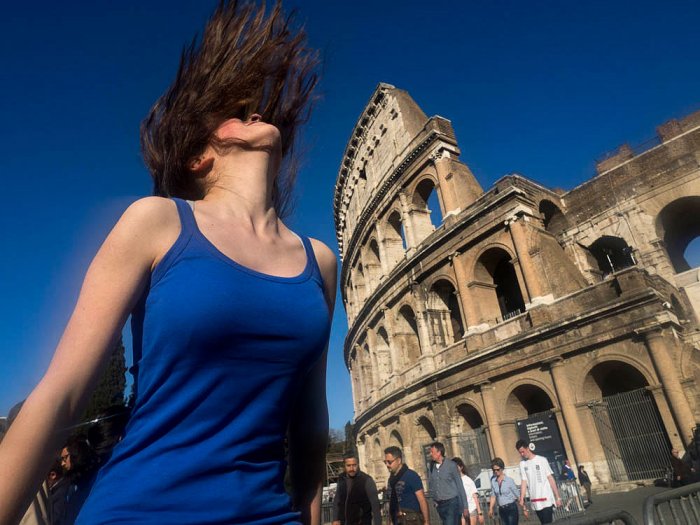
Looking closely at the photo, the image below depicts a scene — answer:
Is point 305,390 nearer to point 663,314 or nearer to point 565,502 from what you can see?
point 565,502

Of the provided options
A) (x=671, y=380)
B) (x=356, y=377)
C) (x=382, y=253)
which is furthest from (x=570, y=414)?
(x=356, y=377)

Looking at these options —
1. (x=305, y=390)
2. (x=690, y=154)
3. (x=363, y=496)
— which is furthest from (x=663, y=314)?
(x=305, y=390)

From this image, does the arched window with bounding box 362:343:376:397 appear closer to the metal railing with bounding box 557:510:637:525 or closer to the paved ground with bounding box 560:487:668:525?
the paved ground with bounding box 560:487:668:525

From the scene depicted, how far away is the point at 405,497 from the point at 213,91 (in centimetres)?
734

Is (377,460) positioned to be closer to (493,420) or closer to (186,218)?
(493,420)

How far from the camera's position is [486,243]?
1734 centimetres

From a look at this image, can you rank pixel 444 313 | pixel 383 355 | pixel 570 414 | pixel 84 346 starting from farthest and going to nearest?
pixel 383 355 → pixel 444 313 → pixel 570 414 → pixel 84 346

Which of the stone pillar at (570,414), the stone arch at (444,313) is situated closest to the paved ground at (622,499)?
the stone pillar at (570,414)

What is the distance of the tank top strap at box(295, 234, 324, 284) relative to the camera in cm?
113

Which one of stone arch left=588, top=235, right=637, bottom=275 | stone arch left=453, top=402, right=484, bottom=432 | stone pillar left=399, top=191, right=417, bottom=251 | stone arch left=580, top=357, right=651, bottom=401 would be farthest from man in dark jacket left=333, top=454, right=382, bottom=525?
stone arch left=588, top=235, right=637, bottom=275

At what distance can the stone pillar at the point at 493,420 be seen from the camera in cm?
1515

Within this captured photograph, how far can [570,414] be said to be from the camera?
13.9m

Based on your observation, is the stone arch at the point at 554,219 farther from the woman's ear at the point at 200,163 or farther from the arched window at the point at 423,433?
the woman's ear at the point at 200,163

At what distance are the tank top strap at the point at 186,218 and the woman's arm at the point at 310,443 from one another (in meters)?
0.39
